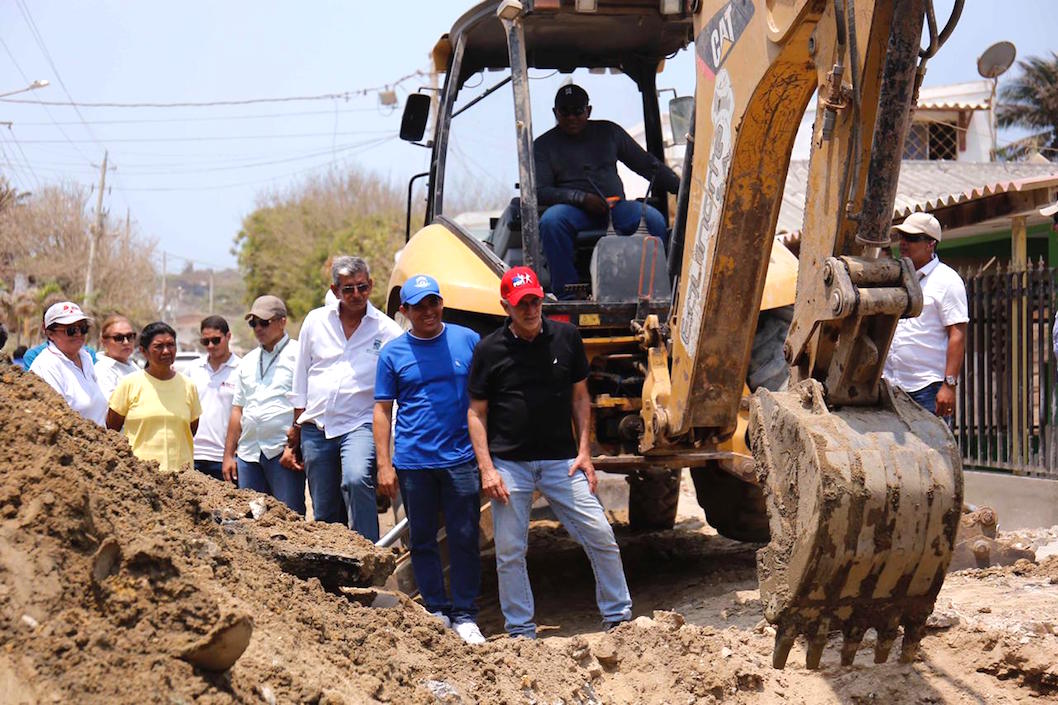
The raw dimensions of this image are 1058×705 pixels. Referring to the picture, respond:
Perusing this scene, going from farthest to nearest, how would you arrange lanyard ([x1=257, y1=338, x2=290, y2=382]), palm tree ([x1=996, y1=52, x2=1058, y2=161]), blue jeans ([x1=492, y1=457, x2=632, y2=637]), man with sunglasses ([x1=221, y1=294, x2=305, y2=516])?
palm tree ([x1=996, y1=52, x2=1058, y2=161]), lanyard ([x1=257, y1=338, x2=290, y2=382]), man with sunglasses ([x1=221, y1=294, x2=305, y2=516]), blue jeans ([x1=492, y1=457, x2=632, y2=637])

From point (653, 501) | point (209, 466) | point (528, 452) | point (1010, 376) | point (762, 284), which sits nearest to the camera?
point (762, 284)

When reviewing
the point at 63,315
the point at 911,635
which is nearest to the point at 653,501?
the point at 63,315

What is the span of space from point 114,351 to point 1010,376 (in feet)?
21.2

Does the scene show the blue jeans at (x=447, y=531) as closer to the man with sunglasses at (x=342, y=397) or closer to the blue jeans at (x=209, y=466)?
the man with sunglasses at (x=342, y=397)

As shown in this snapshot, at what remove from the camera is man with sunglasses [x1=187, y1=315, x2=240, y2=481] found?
7.48 m

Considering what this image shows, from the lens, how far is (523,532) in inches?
225

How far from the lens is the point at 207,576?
375cm

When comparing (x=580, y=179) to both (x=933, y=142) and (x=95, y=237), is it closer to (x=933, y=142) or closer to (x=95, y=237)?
(x=933, y=142)

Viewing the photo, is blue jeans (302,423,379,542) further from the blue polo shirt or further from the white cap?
the white cap

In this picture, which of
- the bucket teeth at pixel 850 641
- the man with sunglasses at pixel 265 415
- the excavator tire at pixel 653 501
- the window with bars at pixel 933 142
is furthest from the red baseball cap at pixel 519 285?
the window with bars at pixel 933 142

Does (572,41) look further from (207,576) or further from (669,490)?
(207,576)

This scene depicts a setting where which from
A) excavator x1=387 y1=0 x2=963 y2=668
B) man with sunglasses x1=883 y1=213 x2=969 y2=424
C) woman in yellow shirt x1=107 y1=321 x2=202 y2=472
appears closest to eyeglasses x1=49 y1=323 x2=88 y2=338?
woman in yellow shirt x1=107 y1=321 x2=202 y2=472

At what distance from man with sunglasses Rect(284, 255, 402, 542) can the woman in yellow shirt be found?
68 centimetres

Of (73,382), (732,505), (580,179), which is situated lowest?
(732,505)
